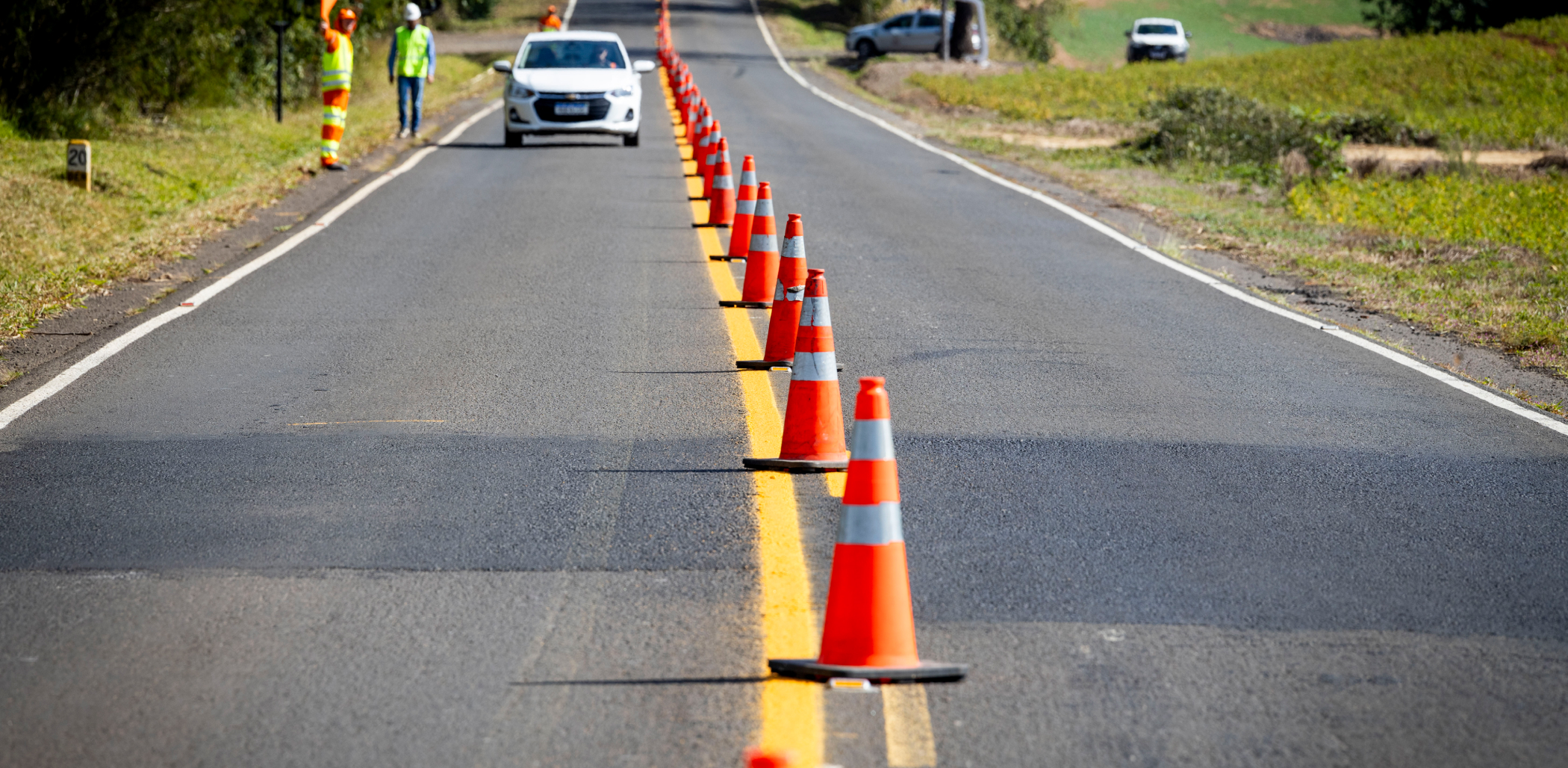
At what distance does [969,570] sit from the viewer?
17.5 ft

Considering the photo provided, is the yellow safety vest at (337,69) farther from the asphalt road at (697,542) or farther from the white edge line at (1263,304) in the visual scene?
the asphalt road at (697,542)

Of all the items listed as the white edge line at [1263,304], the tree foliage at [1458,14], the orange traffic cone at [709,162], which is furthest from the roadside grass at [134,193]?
the tree foliage at [1458,14]

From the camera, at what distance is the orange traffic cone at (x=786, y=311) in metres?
8.57

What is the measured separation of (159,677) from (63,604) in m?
0.76

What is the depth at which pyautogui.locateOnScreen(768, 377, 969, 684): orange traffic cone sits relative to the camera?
436cm

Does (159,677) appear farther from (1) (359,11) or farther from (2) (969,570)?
(1) (359,11)

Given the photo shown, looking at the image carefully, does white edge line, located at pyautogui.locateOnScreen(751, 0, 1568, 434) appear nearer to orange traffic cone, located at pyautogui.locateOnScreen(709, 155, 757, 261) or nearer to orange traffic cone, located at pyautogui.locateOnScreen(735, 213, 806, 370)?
orange traffic cone, located at pyautogui.locateOnScreen(709, 155, 757, 261)

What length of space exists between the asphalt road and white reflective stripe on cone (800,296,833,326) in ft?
2.18

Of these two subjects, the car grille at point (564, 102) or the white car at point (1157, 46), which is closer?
the car grille at point (564, 102)

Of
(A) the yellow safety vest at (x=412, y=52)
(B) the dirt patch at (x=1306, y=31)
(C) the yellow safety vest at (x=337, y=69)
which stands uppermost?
(B) the dirt patch at (x=1306, y=31)

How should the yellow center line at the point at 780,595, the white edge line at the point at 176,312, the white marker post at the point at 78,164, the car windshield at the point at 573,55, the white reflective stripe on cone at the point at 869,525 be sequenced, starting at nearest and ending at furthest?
the yellow center line at the point at 780,595, the white reflective stripe on cone at the point at 869,525, the white edge line at the point at 176,312, the white marker post at the point at 78,164, the car windshield at the point at 573,55

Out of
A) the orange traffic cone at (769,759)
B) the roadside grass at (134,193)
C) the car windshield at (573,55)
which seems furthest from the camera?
the car windshield at (573,55)

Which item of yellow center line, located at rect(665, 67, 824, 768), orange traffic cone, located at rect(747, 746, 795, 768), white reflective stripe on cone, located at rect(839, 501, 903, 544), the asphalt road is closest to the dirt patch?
the asphalt road

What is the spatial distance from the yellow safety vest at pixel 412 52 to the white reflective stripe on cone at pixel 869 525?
61.6 feet
